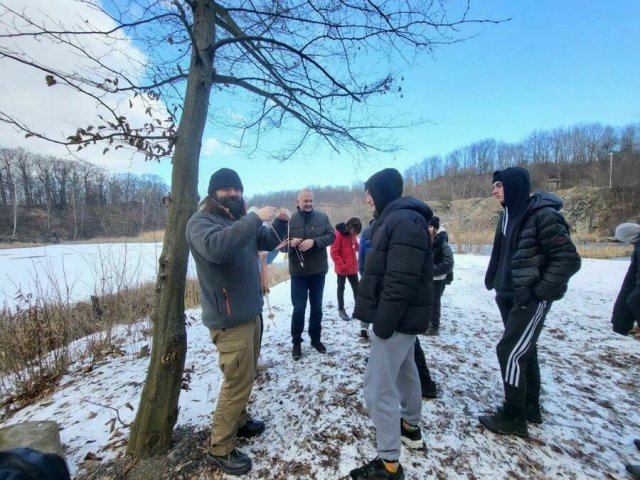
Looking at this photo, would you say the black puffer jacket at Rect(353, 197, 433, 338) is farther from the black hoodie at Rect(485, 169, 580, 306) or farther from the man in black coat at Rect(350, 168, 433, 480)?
the black hoodie at Rect(485, 169, 580, 306)

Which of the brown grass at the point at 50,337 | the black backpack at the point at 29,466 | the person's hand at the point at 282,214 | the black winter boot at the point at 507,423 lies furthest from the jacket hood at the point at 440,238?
the brown grass at the point at 50,337

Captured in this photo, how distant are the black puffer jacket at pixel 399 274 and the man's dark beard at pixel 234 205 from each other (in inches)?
43.8

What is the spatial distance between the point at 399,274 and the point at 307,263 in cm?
212

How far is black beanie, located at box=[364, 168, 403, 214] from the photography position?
2.20m

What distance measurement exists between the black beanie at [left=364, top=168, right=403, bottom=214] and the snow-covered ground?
1.94m

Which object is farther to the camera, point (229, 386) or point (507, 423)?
point (507, 423)

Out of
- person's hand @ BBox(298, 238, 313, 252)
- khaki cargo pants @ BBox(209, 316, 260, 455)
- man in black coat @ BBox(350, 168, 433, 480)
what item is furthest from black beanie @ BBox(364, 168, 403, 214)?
person's hand @ BBox(298, 238, 313, 252)

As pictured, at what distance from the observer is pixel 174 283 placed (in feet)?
7.39

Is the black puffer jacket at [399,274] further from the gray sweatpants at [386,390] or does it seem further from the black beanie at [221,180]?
the black beanie at [221,180]

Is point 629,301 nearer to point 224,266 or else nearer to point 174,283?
point 224,266

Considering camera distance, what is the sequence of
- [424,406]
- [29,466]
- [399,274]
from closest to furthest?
1. [29,466]
2. [399,274]
3. [424,406]

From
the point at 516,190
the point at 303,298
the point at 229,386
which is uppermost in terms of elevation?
the point at 516,190

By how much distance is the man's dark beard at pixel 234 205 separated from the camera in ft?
7.39

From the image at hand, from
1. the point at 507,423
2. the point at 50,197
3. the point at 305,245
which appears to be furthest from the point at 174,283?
the point at 50,197
